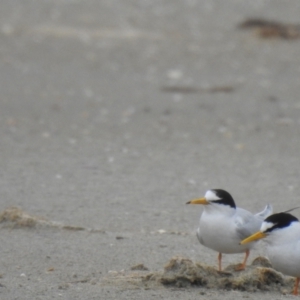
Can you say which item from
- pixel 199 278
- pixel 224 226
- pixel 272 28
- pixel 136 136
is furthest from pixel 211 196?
pixel 272 28

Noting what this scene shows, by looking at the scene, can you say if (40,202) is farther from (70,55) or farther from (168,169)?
(70,55)

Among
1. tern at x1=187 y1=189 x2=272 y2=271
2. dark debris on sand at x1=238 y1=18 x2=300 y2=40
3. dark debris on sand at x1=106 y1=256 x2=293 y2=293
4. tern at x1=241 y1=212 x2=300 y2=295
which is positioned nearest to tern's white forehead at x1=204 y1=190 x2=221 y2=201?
tern at x1=187 y1=189 x2=272 y2=271

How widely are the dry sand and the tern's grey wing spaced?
30 cm

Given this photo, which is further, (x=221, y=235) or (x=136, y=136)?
(x=136, y=136)

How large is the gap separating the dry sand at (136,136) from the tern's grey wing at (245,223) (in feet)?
0.99

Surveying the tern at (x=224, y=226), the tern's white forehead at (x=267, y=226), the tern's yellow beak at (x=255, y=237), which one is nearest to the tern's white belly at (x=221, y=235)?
the tern at (x=224, y=226)

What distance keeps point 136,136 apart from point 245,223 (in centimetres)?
455

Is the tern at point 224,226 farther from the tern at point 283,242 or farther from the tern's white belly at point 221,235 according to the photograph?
the tern at point 283,242

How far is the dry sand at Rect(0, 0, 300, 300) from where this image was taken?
5.62 m

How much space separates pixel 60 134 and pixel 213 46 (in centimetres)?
475

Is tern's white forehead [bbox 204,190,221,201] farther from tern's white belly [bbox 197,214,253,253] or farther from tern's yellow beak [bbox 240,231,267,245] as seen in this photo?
tern's yellow beak [bbox 240,231,267,245]

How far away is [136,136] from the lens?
399 inches

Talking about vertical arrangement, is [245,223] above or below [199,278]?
above

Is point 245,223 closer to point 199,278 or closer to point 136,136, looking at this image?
point 199,278
